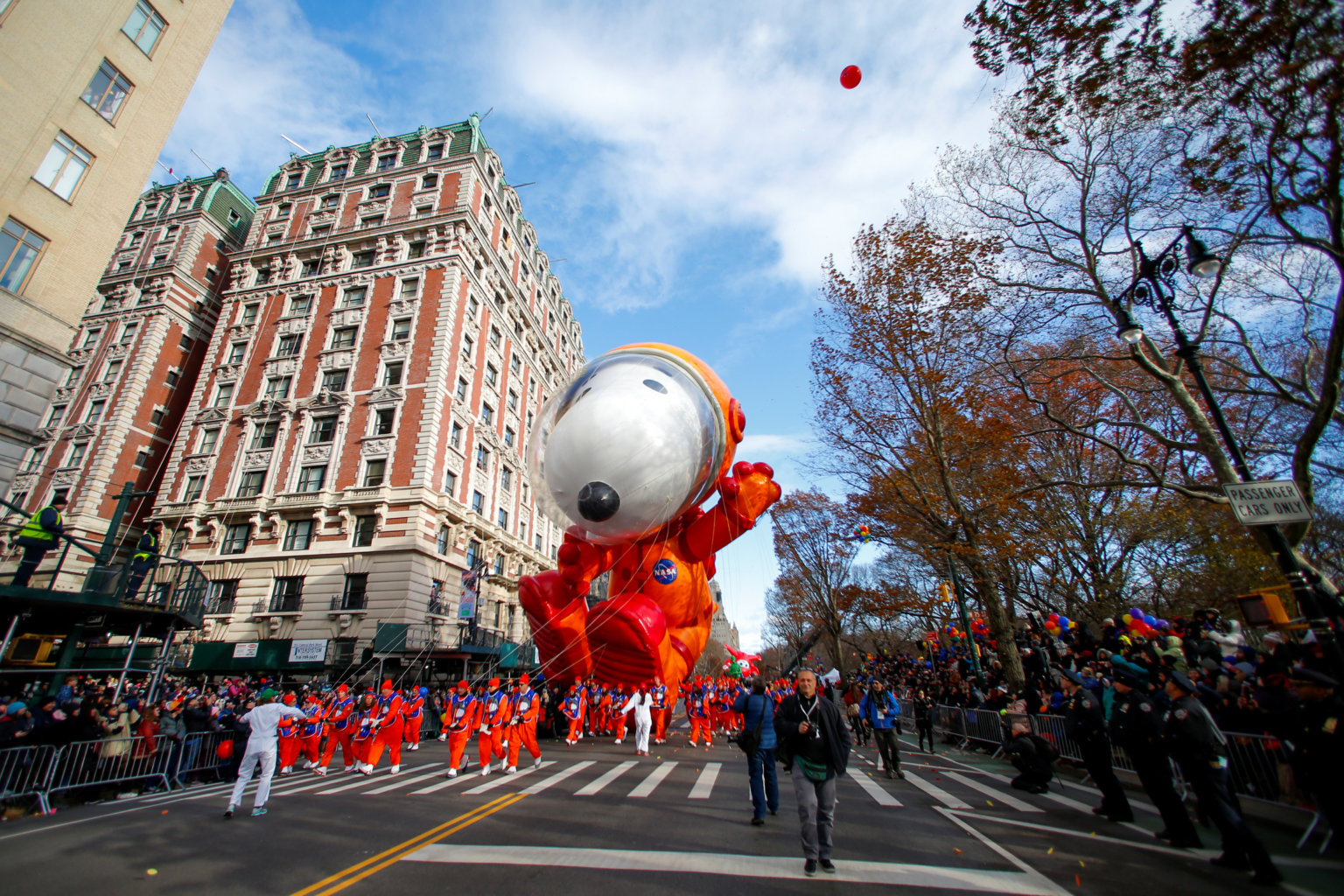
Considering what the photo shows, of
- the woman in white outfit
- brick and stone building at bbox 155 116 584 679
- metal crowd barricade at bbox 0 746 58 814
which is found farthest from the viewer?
brick and stone building at bbox 155 116 584 679

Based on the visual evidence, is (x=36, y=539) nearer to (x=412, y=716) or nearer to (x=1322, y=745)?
(x=412, y=716)

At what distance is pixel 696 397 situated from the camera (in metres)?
7.59

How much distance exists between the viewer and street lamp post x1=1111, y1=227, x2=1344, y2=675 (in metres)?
5.84

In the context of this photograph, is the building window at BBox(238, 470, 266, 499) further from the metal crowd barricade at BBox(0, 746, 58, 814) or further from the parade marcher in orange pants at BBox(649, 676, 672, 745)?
the parade marcher in orange pants at BBox(649, 676, 672, 745)

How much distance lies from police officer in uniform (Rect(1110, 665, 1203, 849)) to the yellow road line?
277 inches

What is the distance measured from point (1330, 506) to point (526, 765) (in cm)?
2536

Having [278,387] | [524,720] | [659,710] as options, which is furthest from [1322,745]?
[278,387]

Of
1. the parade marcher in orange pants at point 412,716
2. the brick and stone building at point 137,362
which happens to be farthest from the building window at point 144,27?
the brick and stone building at point 137,362

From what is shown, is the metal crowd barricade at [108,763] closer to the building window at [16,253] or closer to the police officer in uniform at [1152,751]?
the building window at [16,253]

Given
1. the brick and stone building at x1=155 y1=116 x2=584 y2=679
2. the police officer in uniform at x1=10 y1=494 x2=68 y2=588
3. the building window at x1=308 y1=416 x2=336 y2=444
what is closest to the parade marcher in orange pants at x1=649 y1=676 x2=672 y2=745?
the brick and stone building at x1=155 y1=116 x2=584 y2=679

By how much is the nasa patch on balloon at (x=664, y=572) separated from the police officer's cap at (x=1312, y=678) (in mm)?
8053

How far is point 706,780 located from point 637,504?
5726 millimetres

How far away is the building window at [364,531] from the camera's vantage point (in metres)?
24.1

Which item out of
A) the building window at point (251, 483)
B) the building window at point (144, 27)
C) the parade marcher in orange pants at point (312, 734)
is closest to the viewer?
the parade marcher in orange pants at point (312, 734)
